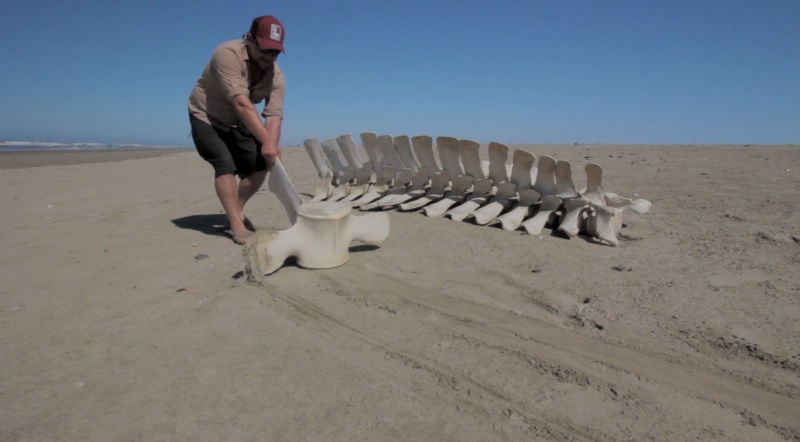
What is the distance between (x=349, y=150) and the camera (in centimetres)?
559

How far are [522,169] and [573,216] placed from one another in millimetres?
643

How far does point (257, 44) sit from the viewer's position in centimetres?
364

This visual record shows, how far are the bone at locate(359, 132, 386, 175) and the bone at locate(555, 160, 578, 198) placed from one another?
2040 millimetres

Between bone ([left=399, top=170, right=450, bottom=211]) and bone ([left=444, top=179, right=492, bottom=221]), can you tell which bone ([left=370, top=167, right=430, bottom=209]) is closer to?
bone ([left=399, top=170, right=450, bottom=211])

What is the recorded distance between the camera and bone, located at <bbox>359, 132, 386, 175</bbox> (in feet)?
17.7

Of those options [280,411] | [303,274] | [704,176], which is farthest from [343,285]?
[704,176]

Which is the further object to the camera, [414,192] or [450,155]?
[414,192]

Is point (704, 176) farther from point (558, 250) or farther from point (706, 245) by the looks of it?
point (558, 250)

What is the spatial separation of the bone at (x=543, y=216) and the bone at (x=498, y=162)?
1.56 ft

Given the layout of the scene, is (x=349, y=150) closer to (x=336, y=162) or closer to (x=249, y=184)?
(x=336, y=162)

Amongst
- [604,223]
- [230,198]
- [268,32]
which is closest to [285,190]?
[230,198]

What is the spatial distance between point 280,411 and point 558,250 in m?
2.40

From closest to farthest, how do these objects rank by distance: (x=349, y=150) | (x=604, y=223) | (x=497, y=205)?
(x=604, y=223) → (x=497, y=205) → (x=349, y=150)

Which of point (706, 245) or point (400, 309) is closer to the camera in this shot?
point (400, 309)
